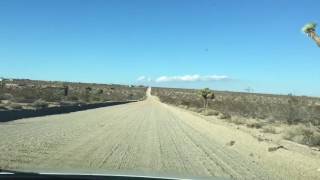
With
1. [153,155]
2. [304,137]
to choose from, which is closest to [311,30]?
[153,155]

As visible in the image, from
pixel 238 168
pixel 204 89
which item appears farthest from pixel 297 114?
pixel 204 89

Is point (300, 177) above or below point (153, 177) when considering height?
below

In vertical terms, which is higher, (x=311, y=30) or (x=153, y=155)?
(x=311, y=30)

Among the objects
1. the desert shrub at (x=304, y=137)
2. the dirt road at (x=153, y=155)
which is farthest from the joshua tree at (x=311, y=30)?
the desert shrub at (x=304, y=137)

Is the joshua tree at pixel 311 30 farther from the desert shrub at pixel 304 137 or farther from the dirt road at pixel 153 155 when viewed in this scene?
the desert shrub at pixel 304 137

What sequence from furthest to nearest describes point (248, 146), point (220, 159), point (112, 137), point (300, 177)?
point (112, 137) < point (248, 146) < point (220, 159) < point (300, 177)

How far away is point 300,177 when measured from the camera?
1405 centimetres

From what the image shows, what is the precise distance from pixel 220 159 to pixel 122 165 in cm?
384

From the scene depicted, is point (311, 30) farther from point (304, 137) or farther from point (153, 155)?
point (304, 137)

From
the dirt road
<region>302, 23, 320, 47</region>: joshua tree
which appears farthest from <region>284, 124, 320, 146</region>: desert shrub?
<region>302, 23, 320, 47</region>: joshua tree

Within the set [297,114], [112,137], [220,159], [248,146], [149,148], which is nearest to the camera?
[220,159]

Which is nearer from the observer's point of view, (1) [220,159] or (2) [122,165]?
(2) [122,165]

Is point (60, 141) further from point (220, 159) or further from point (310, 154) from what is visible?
point (310, 154)

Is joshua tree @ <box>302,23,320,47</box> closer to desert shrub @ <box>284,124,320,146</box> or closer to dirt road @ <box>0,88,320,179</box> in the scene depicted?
dirt road @ <box>0,88,320,179</box>
